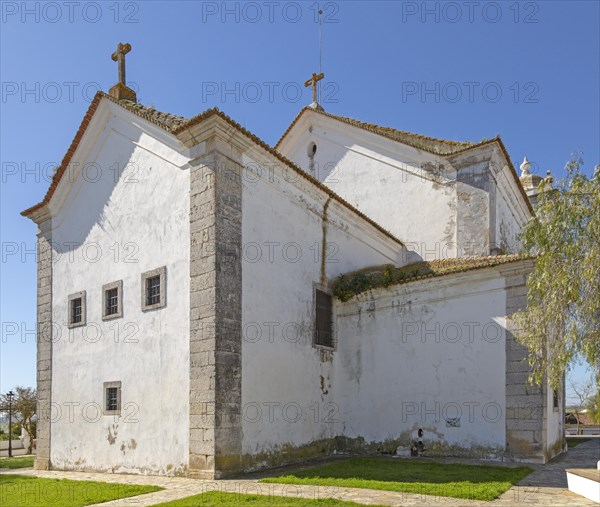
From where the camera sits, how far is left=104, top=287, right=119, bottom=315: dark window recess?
12.2 m

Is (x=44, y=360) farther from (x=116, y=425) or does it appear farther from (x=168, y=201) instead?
(x=168, y=201)

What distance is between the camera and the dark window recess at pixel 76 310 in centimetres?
1324

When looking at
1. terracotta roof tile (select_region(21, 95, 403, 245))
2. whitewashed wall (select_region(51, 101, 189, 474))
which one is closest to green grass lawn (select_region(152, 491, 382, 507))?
whitewashed wall (select_region(51, 101, 189, 474))

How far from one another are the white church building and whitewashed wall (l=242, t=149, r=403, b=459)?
44 mm

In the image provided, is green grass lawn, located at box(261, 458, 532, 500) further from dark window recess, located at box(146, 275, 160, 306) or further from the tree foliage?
the tree foliage

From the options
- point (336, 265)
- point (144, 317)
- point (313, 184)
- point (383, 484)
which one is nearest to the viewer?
point (383, 484)

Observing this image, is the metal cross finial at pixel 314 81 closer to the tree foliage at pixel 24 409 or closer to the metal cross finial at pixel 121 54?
the metal cross finial at pixel 121 54

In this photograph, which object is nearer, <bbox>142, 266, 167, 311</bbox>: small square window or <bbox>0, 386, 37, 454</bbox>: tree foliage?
<bbox>142, 266, 167, 311</bbox>: small square window

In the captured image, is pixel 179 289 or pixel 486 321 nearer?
pixel 179 289

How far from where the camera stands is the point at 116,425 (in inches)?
458

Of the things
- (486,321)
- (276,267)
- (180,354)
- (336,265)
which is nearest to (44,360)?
(180,354)

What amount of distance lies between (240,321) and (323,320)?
11.5ft

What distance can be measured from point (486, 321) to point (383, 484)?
475cm

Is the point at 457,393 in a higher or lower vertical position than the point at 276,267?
lower
